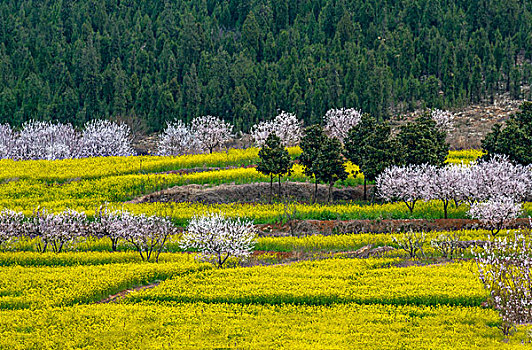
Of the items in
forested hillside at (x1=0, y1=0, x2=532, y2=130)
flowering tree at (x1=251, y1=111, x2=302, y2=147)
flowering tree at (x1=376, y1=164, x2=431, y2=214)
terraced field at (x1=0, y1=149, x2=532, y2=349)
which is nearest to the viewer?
terraced field at (x1=0, y1=149, x2=532, y2=349)

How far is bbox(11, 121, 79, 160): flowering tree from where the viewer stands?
118438mm

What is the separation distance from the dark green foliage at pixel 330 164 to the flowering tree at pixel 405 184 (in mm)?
4345

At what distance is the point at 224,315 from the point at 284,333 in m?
5.18

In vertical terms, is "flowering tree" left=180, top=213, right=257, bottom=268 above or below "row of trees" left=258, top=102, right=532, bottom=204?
below

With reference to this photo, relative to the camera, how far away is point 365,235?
64750mm

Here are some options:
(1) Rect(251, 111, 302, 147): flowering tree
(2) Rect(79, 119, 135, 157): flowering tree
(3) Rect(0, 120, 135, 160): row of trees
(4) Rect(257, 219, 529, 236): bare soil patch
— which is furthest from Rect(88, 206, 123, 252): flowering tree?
(2) Rect(79, 119, 135, 157): flowering tree

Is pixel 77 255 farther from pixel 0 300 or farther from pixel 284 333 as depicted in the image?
pixel 284 333

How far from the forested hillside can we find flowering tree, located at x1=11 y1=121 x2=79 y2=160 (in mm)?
35346

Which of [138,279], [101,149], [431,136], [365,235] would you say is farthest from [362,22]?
[138,279]

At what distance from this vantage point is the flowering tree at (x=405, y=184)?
71562 millimetres

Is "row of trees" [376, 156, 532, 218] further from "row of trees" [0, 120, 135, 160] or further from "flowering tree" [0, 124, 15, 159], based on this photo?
"flowering tree" [0, 124, 15, 159]

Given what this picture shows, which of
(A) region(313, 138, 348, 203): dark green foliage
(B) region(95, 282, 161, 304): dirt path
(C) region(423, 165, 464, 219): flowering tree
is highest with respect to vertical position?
(A) region(313, 138, 348, 203): dark green foliage

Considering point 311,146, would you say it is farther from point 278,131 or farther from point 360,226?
point 278,131

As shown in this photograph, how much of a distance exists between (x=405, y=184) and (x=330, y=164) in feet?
30.6
